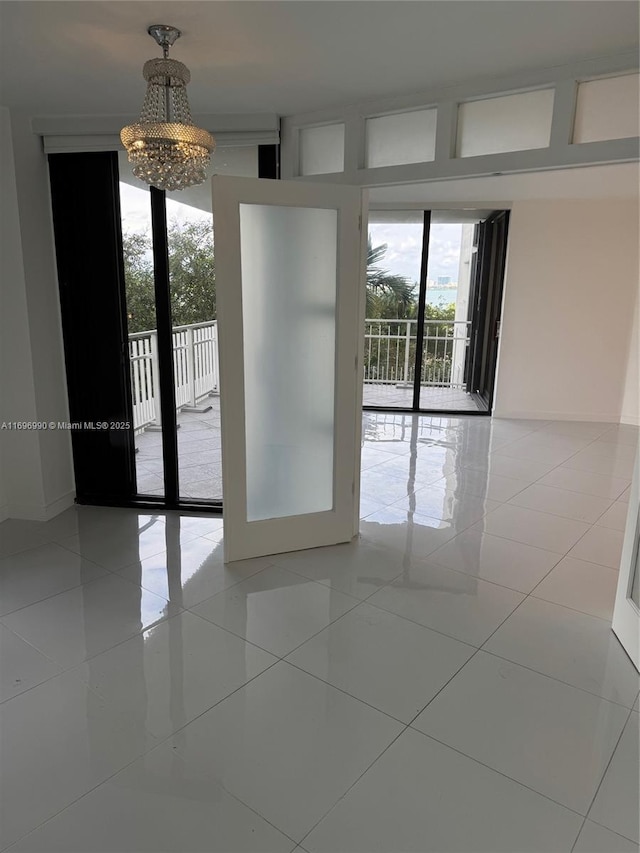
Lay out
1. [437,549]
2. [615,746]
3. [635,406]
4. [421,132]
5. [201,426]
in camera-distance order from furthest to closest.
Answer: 1. [635,406]
2. [201,426]
3. [437,549]
4. [421,132]
5. [615,746]

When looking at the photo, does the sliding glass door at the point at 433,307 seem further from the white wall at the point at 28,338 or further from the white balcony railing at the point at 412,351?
the white wall at the point at 28,338

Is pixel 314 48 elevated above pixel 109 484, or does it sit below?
above

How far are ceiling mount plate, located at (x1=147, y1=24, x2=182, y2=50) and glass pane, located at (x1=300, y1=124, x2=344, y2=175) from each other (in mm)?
1178

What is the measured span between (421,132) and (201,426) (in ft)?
12.8

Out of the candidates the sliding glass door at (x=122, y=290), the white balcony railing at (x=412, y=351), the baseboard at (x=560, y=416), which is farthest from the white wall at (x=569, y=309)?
the sliding glass door at (x=122, y=290)

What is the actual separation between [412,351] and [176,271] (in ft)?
16.1

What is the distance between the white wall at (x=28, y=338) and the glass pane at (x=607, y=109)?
3.12 m

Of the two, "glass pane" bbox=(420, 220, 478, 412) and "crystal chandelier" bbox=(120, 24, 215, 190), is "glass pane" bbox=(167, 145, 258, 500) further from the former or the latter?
"glass pane" bbox=(420, 220, 478, 412)

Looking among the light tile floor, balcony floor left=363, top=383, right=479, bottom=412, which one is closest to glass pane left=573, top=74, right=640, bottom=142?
the light tile floor

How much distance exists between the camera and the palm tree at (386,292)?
7527 mm

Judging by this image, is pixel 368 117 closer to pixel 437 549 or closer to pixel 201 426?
pixel 437 549

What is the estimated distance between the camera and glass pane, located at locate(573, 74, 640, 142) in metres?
2.33

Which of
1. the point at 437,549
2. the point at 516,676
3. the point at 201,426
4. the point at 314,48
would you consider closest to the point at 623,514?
the point at 437,549

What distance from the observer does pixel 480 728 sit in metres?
2.06
